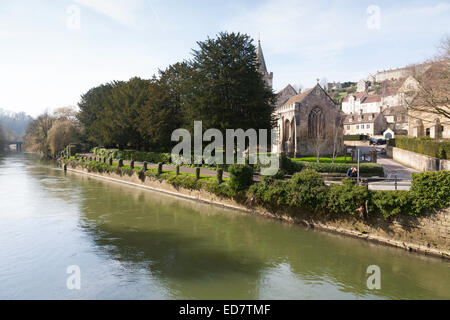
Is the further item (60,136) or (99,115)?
(60,136)

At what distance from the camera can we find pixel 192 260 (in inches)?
532

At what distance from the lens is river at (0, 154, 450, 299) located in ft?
36.0

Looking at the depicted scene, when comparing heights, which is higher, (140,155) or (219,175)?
(140,155)

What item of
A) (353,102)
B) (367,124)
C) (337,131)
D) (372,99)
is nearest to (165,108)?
(337,131)

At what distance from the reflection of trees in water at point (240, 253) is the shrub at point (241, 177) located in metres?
1.90

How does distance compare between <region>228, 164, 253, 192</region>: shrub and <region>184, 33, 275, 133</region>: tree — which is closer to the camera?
<region>228, 164, 253, 192</region>: shrub

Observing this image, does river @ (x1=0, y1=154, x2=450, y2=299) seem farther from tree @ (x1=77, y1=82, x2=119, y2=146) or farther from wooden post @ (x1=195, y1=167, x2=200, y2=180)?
tree @ (x1=77, y1=82, x2=119, y2=146)

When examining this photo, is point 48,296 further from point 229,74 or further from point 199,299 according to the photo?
point 229,74

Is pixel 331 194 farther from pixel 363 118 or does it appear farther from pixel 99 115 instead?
pixel 363 118

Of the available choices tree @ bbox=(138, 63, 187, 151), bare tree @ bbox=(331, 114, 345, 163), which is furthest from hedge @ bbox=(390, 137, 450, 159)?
tree @ bbox=(138, 63, 187, 151)

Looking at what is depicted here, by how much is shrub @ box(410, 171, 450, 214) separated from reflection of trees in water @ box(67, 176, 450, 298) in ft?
7.35

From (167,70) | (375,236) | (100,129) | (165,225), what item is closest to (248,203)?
(165,225)

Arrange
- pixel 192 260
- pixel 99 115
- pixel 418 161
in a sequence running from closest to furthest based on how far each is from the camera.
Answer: pixel 192 260 < pixel 418 161 < pixel 99 115

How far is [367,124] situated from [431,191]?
223 feet
